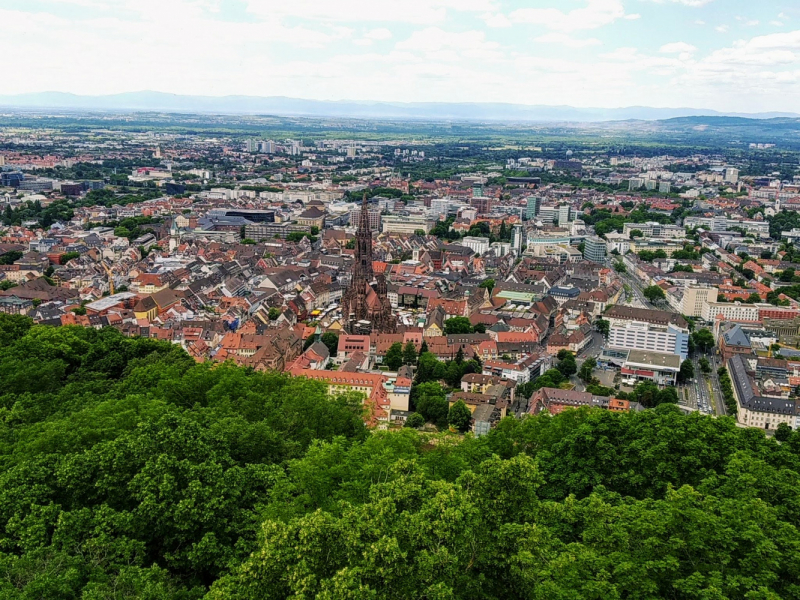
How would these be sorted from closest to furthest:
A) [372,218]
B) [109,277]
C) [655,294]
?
[109,277], [655,294], [372,218]

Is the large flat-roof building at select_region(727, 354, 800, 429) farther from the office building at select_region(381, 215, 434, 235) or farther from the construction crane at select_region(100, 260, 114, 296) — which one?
the office building at select_region(381, 215, 434, 235)

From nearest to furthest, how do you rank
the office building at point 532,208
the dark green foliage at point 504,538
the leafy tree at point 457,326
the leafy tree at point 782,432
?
the dark green foliage at point 504,538
the leafy tree at point 782,432
the leafy tree at point 457,326
the office building at point 532,208

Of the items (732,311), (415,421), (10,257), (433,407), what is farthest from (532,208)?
(415,421)

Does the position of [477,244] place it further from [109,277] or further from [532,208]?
[109,277]

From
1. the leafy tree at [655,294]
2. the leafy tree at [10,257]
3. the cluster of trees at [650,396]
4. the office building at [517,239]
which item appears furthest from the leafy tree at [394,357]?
the office building at [517,239]

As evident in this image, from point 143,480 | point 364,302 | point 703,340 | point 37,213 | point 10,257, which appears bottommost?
point 703,340

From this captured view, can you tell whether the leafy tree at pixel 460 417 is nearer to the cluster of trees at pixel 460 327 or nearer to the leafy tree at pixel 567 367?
the leafy tree at pixel 567 367
